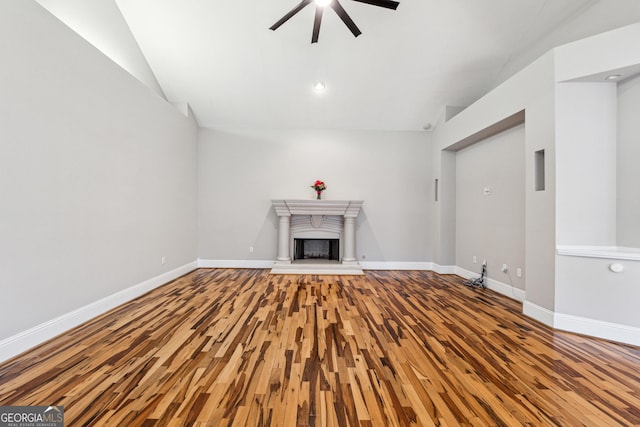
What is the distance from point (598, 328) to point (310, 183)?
466cm

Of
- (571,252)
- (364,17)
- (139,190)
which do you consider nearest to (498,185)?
(571,252)

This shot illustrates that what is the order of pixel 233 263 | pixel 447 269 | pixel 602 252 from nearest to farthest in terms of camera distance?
pixel 602 252, pixel 447 269, pixel 233 263

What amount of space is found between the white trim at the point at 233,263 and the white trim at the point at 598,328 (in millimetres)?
4592

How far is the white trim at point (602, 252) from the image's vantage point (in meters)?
2.56

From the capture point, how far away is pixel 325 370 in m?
2.04

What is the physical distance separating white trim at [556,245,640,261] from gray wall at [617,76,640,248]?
0.17 m

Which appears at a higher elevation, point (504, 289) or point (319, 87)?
point (319, 87)

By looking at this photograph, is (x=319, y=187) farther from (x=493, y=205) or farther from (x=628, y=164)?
(x=628, y=164)

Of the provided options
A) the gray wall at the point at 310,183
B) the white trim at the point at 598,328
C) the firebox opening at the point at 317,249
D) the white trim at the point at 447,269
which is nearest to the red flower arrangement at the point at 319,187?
the gray wall at the point at 310,183

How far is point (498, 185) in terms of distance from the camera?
4.32 m

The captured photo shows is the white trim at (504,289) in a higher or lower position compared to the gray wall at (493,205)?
lower

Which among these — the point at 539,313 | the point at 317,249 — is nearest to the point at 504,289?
the point at 539,313

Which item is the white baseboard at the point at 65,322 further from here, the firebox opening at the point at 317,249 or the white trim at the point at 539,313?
the white trim at the point at 539,313

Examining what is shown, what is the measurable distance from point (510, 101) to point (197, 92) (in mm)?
4921
